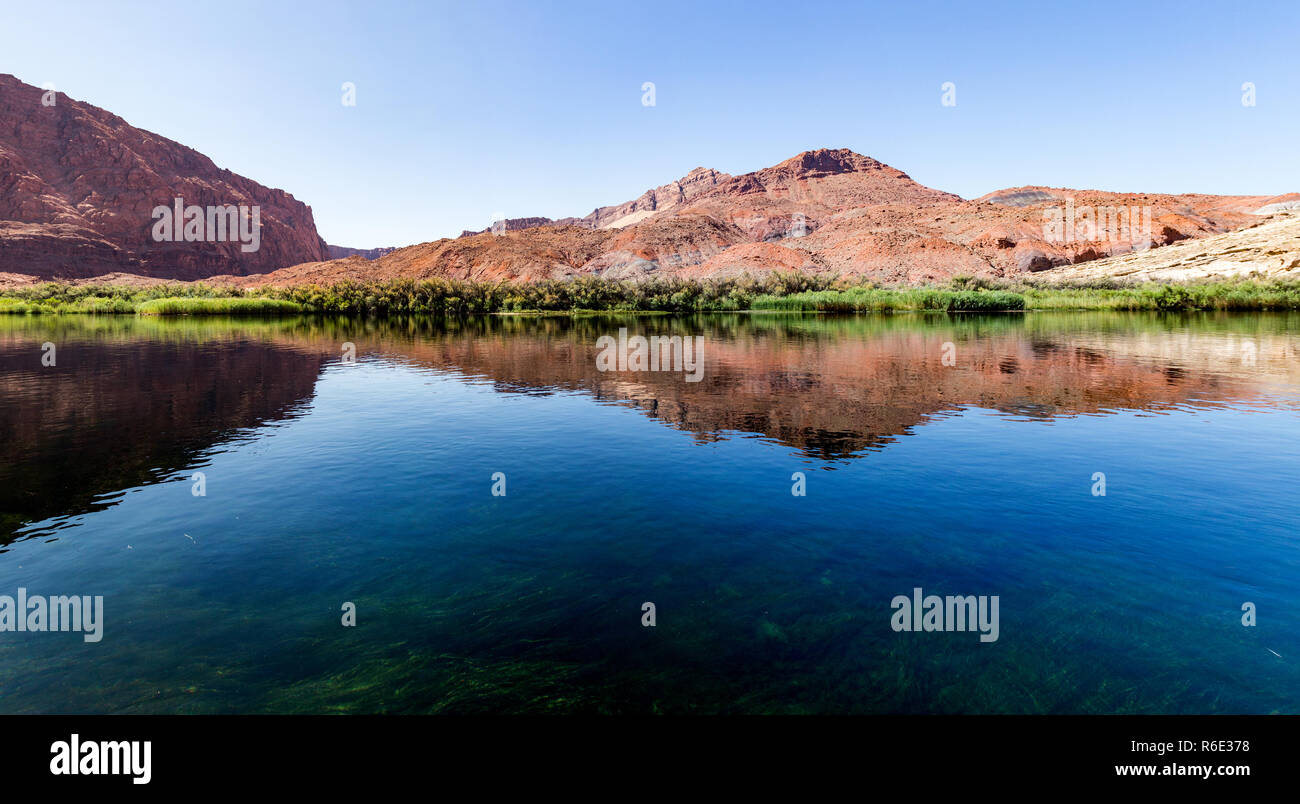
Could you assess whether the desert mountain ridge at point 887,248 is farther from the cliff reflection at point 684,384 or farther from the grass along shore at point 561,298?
the cliff reflection at point 684,384

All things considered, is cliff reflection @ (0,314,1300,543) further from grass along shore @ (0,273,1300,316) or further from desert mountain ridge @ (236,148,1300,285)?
desert mountain ridge @ (236,148,1300,285)

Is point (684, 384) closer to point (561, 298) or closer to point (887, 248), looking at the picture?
point (561, 298)

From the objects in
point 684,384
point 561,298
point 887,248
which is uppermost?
point 887,248

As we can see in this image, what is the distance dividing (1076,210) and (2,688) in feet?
729

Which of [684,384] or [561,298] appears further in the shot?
[561,298]

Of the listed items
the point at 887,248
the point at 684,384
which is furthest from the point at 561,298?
the point at 684,384

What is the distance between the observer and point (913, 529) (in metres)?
13.9

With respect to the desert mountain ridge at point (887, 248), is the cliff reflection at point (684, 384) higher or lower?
lower

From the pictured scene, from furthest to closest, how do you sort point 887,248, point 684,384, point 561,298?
point 887,248, point 561,298, point 684,384

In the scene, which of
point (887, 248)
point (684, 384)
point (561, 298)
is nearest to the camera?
point (684, 384)

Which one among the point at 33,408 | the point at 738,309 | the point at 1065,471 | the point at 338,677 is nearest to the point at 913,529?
the point at 1065,471

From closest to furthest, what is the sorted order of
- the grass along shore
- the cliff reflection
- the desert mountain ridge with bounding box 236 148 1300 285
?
the cliff reflection < the grass along shore < the desert mountain ridge with bounding box 236 148 1300 285

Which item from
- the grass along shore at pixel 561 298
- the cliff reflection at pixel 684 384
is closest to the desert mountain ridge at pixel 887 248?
the grass along shore at pixel 561 298

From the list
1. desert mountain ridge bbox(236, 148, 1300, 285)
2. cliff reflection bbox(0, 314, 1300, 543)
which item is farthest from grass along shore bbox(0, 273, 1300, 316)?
cliff reflection bbox(0, 314, 1300, 543)
